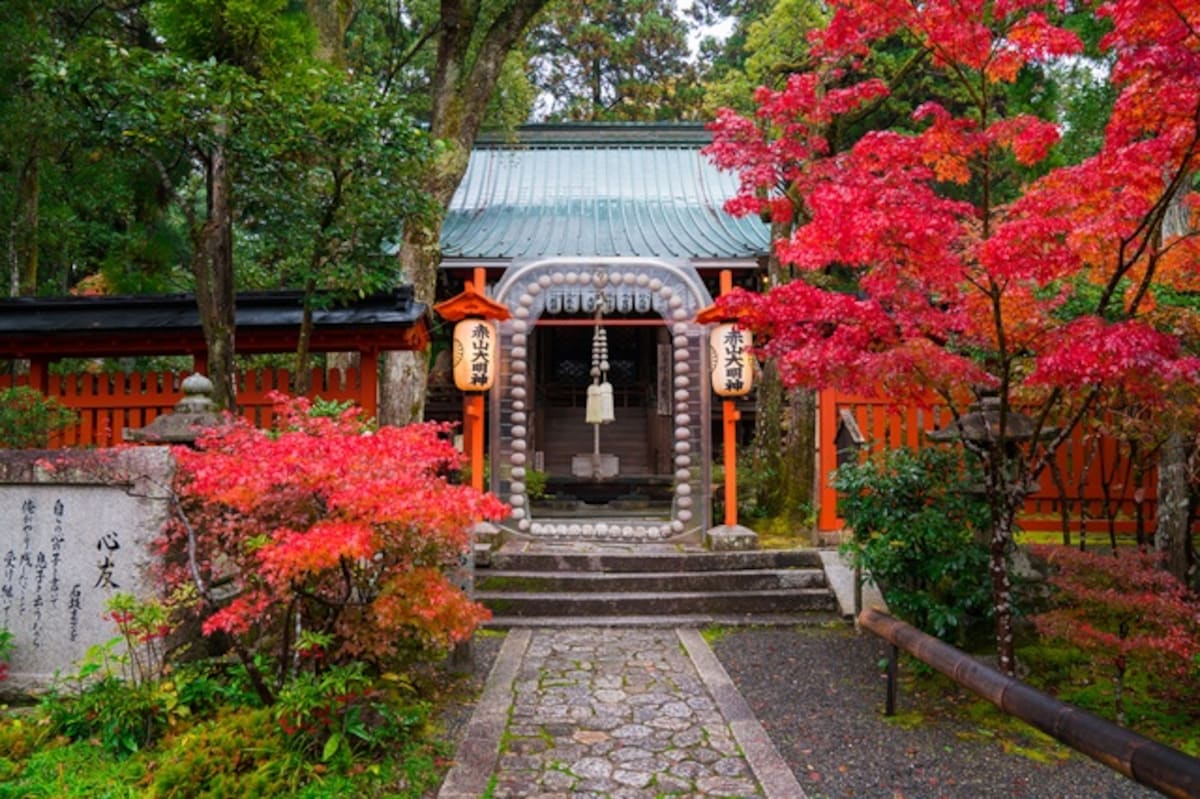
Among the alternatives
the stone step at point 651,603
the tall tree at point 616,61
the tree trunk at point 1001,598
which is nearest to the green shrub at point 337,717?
the stone step at point 651,603

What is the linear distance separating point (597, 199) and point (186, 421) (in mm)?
10985

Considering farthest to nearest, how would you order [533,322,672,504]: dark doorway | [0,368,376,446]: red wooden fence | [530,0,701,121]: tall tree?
[530,0,701,121]: tall tree
[533,322,672,504]: dark doorway
[0,368,376,446]: red wooden fence

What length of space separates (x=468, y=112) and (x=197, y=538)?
8719mm

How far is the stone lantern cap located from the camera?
585 cm

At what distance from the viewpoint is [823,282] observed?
10156mm

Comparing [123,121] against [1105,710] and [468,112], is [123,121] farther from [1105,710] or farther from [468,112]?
[1105,710]

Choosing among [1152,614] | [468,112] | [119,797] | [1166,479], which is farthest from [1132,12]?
[468,112]

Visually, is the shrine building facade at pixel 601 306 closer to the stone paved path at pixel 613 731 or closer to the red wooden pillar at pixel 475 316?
the red wooden pillar at pixel 475 316

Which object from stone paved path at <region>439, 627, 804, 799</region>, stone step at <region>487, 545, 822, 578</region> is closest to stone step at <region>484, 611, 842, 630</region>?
stone paved path at <region>439, 627, 804, 799</region>

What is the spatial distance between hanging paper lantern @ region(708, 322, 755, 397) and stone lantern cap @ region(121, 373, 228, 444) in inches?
221

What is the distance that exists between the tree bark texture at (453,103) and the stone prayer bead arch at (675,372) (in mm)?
1638

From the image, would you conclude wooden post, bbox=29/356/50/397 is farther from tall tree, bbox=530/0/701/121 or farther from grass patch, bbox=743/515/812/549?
tall tree, bbox=530/0/701/121

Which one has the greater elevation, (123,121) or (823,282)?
(123,121)

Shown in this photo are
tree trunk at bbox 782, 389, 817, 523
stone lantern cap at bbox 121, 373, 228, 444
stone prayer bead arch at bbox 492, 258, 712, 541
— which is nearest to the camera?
stone lantern cap at bbox 121, 373, 228, 444
